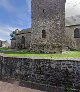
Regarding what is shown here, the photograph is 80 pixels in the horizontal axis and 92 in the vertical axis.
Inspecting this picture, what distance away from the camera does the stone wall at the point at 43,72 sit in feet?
28.6

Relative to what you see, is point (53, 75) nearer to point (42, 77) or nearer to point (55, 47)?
point (42, 77)

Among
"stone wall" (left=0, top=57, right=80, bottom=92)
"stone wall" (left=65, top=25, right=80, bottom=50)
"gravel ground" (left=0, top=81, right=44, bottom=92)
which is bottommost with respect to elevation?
"gravel ground" (left=0, top=81, right=44, bottom=92)

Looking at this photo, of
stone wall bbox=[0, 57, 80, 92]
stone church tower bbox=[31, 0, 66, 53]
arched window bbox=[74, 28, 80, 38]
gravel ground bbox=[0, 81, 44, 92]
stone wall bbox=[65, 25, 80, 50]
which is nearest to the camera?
stone wall bbox=[0, 57, 80, 92]

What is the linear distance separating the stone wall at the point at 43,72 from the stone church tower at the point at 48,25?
10.7m

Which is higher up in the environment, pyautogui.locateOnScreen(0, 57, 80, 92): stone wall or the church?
the church

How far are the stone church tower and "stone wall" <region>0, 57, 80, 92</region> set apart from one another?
10.7 meters

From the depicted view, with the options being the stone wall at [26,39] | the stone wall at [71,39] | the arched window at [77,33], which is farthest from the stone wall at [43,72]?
the stone wall at [26,39]

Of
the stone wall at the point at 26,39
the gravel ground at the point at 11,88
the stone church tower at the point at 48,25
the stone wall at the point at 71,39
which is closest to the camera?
the gravel ground at the point at 11,88

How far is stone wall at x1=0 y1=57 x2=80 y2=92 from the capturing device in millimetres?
8715

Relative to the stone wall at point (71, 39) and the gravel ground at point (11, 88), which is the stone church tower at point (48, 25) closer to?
the stone wall at point (71, 39)

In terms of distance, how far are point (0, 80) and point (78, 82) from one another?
507 centimetres

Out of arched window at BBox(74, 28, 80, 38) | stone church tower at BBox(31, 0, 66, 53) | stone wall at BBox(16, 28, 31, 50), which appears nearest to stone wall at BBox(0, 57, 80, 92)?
stone church tower at BBox(31, 0, 66, 53)

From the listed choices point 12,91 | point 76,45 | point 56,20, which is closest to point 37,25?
point 56,20

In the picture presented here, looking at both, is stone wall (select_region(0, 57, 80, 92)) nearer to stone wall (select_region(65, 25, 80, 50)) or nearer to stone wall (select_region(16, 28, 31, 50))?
stone wall (select_region(65, 25, 80, 50))
